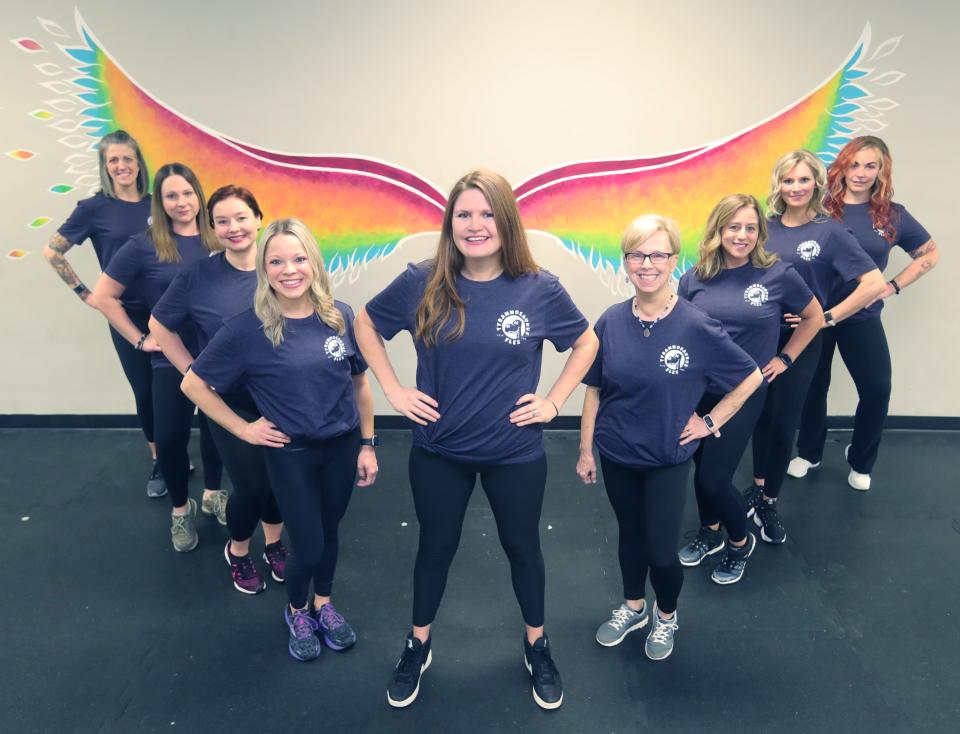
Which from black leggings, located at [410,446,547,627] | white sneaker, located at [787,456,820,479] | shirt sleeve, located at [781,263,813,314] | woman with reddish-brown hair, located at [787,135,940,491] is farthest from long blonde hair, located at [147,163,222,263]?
white sneaker, located at [787,456,820,479]

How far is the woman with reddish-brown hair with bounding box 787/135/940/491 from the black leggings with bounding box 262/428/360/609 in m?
2.16

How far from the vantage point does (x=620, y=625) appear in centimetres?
228

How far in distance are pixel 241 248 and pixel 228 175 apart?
1456mm

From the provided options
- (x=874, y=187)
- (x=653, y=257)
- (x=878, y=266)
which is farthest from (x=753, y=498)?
(x=653, y=257)

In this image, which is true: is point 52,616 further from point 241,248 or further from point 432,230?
point 432,230

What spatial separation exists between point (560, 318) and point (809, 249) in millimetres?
1379

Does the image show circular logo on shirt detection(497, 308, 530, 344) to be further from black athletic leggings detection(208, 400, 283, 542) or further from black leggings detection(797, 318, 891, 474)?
black leggings detection(797, 318, 891, 474)

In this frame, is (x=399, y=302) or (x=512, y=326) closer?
(x=512, y=326)

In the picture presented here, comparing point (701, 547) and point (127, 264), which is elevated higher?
point (127, 264)

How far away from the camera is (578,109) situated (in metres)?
3.34

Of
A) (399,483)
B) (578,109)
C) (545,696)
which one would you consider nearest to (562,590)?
(545,696)

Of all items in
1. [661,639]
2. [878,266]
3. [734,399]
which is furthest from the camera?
[878,266]

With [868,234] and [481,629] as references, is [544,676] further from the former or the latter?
[868,234]

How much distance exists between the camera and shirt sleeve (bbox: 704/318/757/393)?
1.92 meters
